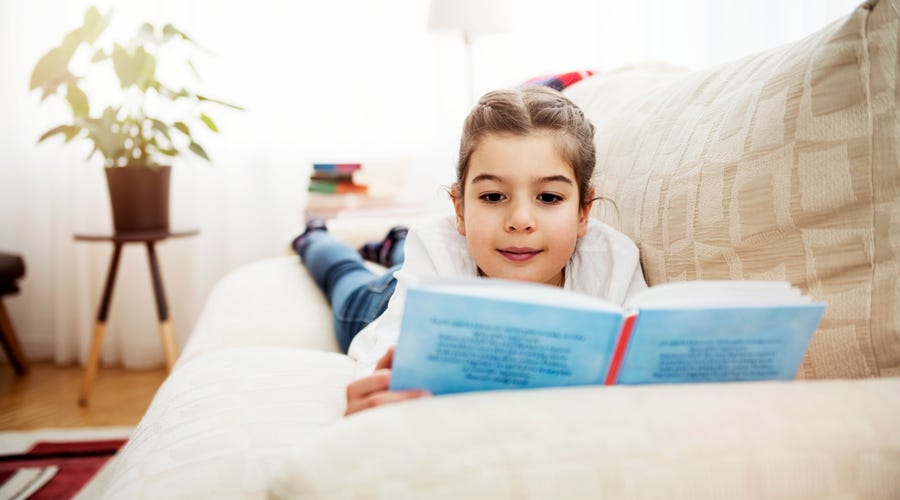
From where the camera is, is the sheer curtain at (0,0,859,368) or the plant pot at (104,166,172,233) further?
the sheer curtain at (0,0,859,368)

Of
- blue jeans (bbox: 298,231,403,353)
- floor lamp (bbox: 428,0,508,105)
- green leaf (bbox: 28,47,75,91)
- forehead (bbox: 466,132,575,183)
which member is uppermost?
floor lamp (bbox: 428,0,508,105)

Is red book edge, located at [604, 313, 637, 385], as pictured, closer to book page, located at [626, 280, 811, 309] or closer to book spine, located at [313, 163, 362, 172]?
book page, located at [626, 280, 811, 309]

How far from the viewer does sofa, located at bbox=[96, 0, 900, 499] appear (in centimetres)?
52

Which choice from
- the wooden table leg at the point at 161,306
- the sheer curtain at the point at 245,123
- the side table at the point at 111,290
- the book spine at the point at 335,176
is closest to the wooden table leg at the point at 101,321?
the side table at the point at 111,290

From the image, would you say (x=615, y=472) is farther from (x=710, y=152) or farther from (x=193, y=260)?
(x=193, y=260)

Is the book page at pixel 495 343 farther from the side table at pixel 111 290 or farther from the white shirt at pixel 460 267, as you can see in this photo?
the side table at pixel 111 290

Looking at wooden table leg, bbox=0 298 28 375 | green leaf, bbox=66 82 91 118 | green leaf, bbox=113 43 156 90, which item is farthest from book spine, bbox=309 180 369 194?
wooden table leg, bbox=0 298 28 375

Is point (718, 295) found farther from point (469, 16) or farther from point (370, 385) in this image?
point (469, 16)

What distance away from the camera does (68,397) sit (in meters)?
2.53

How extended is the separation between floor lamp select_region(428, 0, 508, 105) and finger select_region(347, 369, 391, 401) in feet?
6.53

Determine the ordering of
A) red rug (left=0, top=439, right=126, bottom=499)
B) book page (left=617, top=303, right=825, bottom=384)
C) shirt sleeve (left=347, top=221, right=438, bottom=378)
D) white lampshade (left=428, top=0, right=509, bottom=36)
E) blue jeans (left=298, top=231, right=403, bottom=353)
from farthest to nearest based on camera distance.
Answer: white lampshade (left=428, top=0, right=509, bottom=36)
red rug (left=0, top=439, right=126, bottom=499)
blue jeans (left=298, top=231, right=403, bottom=353)
shirt sleeve (left=347, top=221, right=438, bottom=378)
book page (left=617, top=303, right=825, bottom=384)

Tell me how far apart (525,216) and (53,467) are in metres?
1.51

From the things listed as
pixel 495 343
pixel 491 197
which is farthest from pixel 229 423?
pixel 491 197

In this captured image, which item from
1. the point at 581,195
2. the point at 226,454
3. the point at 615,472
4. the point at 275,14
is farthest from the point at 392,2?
the point at 615,472
